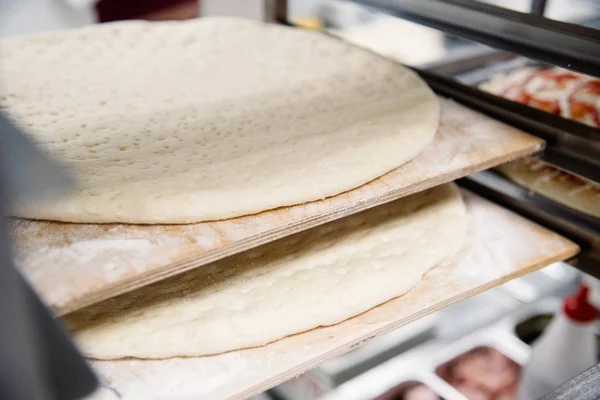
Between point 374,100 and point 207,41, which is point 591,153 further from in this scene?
point 207,41

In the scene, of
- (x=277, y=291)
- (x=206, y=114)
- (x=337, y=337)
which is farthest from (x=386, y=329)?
(x=206, y=114)

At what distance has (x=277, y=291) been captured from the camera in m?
1.07

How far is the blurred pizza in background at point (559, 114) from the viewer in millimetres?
1291

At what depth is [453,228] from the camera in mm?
1258

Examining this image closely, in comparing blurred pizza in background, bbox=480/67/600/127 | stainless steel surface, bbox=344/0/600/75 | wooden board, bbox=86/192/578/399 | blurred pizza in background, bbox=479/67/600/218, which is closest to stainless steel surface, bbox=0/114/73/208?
wooden board, bbox=86/192/578/399

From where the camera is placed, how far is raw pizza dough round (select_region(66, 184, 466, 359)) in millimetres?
958

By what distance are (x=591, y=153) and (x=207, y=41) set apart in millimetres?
1041

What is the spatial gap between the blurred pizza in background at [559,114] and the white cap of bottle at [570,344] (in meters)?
0.24

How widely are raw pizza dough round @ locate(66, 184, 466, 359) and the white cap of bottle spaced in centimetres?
36

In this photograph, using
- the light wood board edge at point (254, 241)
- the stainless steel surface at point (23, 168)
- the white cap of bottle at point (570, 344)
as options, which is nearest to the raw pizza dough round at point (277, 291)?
the light wood board edge at point (254, 241)

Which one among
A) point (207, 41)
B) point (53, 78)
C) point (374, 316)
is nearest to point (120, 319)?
point (374, 316)

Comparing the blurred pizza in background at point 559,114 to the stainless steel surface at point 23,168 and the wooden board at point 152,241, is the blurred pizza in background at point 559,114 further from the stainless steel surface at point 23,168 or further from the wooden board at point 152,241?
the stainless steel surface at point 23,168

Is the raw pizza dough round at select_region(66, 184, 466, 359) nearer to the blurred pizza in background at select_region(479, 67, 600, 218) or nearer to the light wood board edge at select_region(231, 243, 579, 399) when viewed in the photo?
the light wood board edge at select_region(231, 243, 579, 399)

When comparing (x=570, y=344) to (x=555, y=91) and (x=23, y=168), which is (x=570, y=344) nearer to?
(x=555, y=91)
